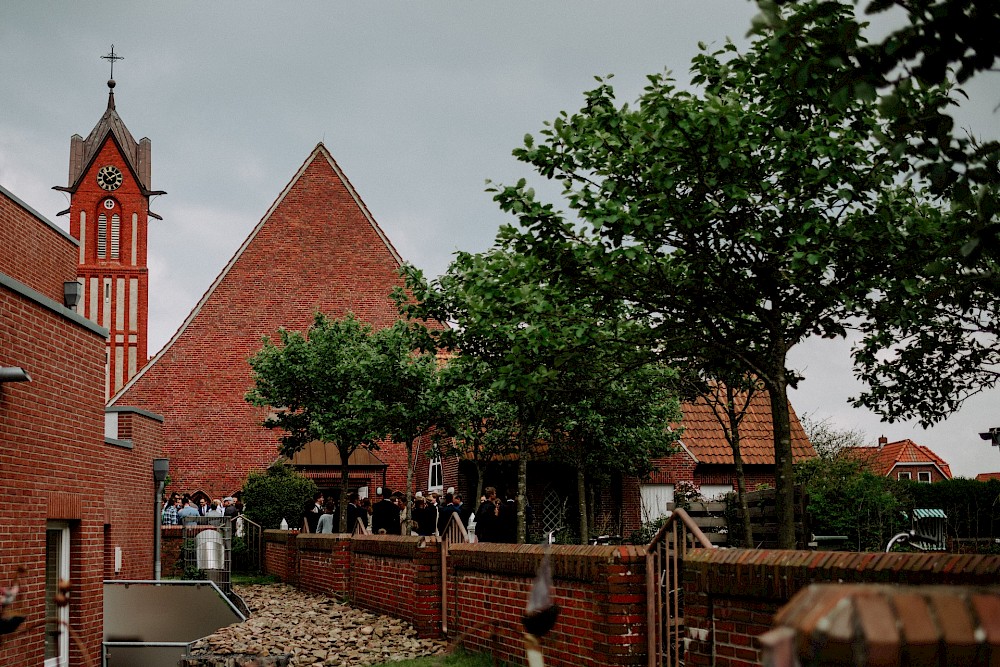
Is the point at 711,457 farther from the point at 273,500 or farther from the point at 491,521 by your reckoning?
the point at 491,521

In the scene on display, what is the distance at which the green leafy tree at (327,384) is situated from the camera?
26.6m

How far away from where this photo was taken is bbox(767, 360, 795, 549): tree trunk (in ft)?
38.3

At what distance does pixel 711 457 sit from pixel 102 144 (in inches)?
1747

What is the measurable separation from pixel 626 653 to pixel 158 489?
15808 millimetres

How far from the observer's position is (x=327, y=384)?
27812 mm

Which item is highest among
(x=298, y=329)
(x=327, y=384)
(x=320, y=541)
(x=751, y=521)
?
(x=298, y=329)

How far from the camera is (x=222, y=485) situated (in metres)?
38.5

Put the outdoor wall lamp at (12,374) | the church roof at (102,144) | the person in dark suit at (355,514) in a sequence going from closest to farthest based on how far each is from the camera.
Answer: the outdoor wall lamp at (12,374) → the person in dark suit at (355,514) → the church roof at (102,144)

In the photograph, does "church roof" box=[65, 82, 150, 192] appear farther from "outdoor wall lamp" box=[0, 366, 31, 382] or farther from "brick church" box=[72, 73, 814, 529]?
"outdoor wall lamp" box=[0, 366, 31, 382]

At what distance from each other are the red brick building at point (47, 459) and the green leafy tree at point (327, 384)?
10.2m

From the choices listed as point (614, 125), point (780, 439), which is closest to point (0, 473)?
point (614, 125)

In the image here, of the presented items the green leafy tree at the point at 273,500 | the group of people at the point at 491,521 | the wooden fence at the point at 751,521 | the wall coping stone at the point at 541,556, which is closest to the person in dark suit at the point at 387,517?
the group of people at the point at 491,521

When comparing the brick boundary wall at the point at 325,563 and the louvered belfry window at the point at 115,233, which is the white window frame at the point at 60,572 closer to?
the brick boundary wall at the point at 325,563

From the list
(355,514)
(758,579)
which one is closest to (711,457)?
(355,514)
